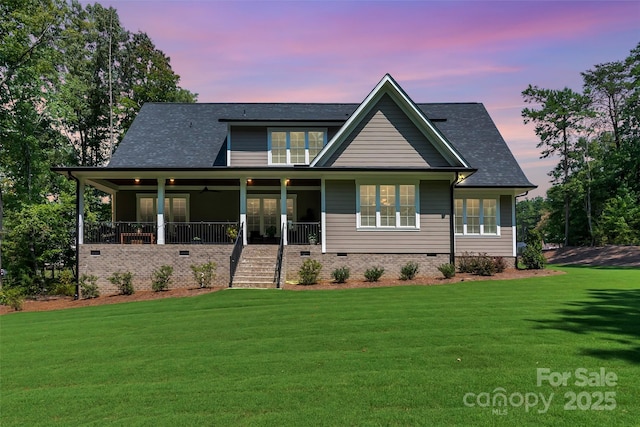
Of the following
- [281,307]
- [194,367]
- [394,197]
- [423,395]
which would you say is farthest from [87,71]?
[423,395]

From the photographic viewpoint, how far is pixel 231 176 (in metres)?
17.1

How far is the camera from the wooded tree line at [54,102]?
18.8 m

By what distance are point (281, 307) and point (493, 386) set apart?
21.5 ft

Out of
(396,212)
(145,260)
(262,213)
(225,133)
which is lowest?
(145,260)

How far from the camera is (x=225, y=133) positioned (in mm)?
21203

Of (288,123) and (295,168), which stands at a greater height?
(288,123)

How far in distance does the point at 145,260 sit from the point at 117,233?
376 centimetres

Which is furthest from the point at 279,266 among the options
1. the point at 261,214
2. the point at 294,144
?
the point at 294,144

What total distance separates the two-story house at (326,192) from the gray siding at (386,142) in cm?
5

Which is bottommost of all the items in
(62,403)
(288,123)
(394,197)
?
(62,403)

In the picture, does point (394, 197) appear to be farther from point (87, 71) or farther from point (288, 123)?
point (87, 71)

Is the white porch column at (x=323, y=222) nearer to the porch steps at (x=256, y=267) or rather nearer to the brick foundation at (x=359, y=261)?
the brick foundation at (x=359, y=261)

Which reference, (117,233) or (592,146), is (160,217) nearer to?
(117,233)

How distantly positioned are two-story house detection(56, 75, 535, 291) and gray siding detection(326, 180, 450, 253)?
5cm
